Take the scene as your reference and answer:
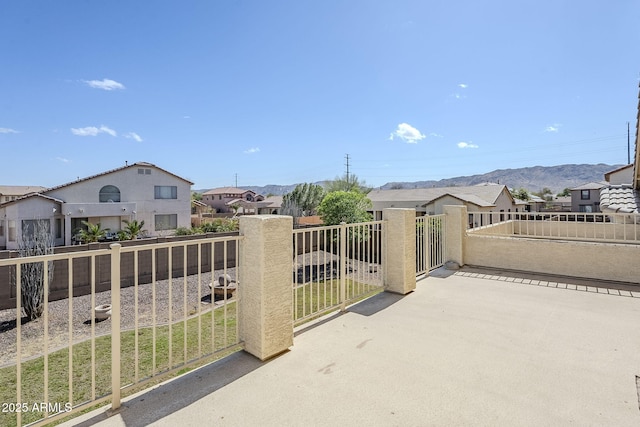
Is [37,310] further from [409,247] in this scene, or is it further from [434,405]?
[434,405]

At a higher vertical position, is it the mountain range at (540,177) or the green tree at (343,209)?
the mountain range at (540,177)

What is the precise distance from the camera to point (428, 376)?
7.91ft

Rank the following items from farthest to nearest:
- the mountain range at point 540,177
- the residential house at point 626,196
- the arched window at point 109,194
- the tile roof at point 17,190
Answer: the mountain range at point 540,177
the tile roof at point 17,190
the arched window at point 109,194
the residential house at point 626,196

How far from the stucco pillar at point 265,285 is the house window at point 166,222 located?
23.9 m

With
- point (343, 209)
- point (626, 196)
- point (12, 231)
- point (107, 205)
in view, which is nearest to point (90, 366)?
point (343, 209)

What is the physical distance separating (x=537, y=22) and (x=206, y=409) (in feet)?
36.1

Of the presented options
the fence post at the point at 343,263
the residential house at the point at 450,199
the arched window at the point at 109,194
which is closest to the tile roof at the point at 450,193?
the residential house at the point at 450,199

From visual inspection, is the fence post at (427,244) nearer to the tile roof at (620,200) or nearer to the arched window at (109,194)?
the tile roof at (620,200)

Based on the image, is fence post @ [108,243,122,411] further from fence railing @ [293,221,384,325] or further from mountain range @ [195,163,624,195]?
mountain range @ [195,163,624,195]

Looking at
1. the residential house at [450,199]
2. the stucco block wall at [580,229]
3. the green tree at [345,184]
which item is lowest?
the stucco block wall at [580,229]

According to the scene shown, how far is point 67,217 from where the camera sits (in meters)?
20.2

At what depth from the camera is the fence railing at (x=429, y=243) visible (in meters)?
5.66

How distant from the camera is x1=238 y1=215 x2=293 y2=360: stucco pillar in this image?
2.65m

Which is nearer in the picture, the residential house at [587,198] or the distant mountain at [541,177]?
the residential house at [587,198]
